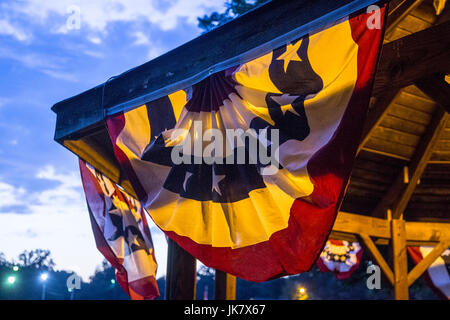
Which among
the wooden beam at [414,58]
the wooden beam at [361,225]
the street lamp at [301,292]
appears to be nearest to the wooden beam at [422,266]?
the wooden beam at [361,225]

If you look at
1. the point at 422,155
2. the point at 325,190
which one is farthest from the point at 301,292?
the point at 325,190

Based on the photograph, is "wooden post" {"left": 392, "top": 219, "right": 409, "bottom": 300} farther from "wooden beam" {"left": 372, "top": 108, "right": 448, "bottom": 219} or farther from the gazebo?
"wooden beam" {"left": 372, "top": 108, "right": 448, "bottom": 219}

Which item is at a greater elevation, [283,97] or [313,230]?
[283,97]

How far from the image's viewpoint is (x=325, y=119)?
8.82ft

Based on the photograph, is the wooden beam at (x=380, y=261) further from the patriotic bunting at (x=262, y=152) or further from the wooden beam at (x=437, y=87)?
the patriotic bunting at (x=262, y=152)

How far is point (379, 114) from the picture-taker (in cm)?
656

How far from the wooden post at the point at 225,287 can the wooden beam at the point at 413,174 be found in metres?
3.86

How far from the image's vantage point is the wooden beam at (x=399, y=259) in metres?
7.65

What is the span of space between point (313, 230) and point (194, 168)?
113 cm

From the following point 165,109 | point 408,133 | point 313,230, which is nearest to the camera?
point 313,230

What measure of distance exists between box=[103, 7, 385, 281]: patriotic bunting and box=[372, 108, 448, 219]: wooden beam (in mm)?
4953

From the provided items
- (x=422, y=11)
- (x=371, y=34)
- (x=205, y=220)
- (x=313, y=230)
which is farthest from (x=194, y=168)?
(x=422, y=11)
